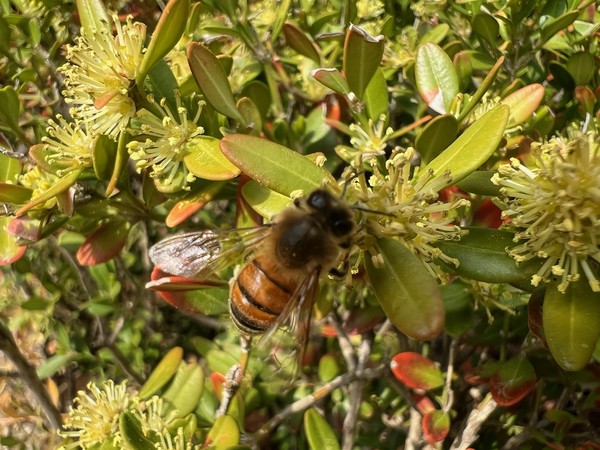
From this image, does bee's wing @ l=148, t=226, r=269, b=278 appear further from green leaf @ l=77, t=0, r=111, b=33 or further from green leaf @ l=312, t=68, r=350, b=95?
green leaf @ l=77, t=0, r=111, b=33

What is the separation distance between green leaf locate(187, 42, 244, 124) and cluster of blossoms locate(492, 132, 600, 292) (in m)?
0.57

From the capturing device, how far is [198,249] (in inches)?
47.8

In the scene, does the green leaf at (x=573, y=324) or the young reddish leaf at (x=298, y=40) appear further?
the young reddish leaf at (x=298, y=40)

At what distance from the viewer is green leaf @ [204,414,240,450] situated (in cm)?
135

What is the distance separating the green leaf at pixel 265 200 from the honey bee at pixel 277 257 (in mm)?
19

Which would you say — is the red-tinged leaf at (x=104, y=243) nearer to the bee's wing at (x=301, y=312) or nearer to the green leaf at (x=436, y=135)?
the bee's wing at (x=301, y=312)

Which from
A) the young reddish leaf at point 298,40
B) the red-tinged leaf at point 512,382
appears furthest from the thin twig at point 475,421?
the young reddish leaf at point 298,40

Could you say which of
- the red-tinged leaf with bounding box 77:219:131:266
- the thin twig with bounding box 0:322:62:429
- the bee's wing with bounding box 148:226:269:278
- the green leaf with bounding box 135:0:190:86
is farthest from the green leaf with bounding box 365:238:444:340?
the thin twig with bounding box 0:322:62:429

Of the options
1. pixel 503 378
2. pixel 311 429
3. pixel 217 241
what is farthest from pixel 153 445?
pixel 503 378

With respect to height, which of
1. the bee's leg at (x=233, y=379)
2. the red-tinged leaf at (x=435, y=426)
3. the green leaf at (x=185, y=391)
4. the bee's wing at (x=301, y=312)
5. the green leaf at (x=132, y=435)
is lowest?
the red-tinged leaf at (x=435, y=426)

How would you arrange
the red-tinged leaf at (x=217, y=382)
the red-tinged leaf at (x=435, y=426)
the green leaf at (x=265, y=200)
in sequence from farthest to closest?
the red-tinged leaf at (x=217, y=382) < the red-tinged leaf at (x=435, y=426) < the green leaf at (x=265, y=200)

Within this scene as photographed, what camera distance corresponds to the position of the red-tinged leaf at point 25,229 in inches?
50.0

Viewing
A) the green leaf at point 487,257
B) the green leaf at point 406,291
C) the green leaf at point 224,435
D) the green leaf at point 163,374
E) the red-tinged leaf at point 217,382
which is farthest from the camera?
the red-tinged leaf at point 217,382

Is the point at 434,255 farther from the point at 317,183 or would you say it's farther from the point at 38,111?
the point at 38,111
